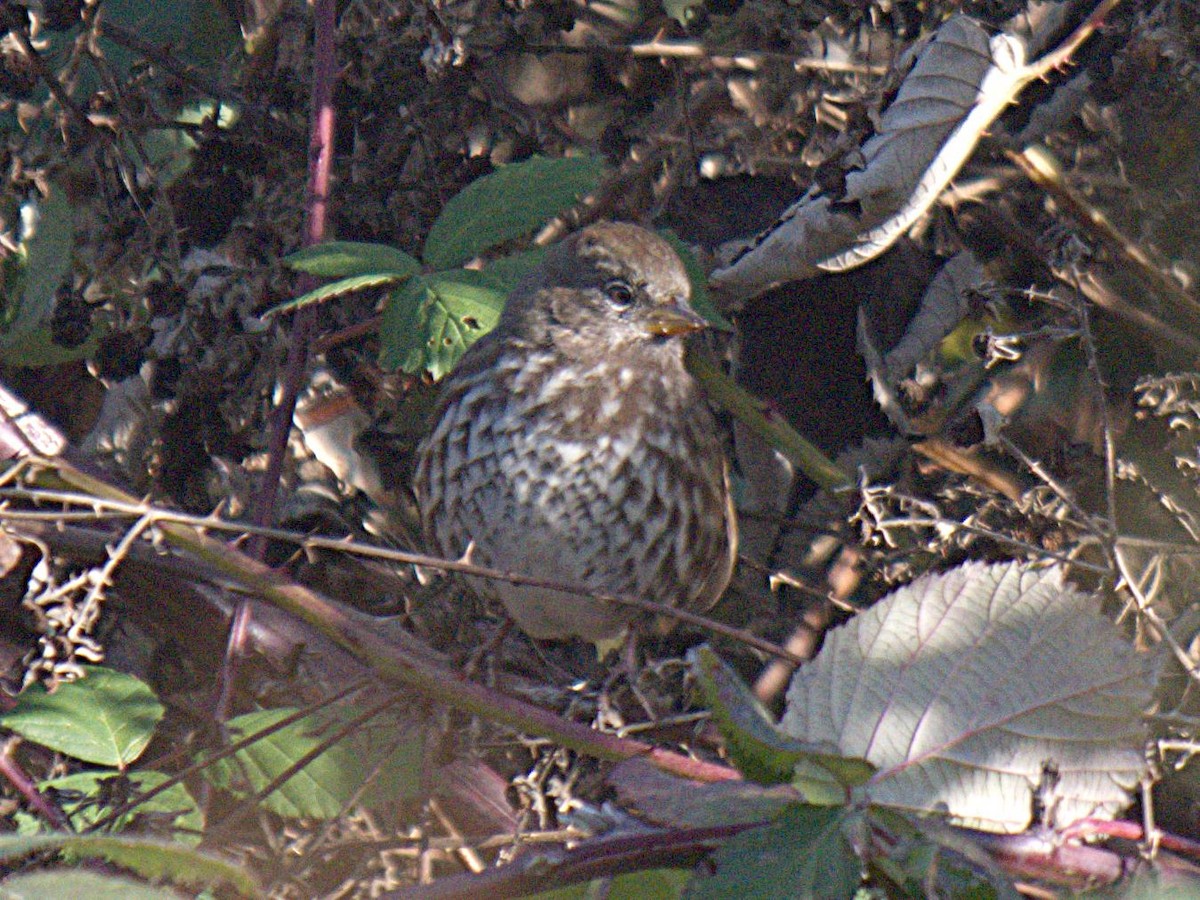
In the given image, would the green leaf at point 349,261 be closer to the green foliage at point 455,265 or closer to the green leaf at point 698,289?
the green foliage at point 455,265

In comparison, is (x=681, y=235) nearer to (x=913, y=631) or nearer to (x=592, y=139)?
(x=592, y=139)

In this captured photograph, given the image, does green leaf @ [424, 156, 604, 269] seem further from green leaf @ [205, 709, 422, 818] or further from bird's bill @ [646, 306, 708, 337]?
green leaf @ [205, 709, 422, 818]

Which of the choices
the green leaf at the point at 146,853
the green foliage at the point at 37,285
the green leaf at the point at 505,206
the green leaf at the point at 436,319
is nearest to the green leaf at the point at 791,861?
the green leaf at the point at 146,853

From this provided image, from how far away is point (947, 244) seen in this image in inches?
117

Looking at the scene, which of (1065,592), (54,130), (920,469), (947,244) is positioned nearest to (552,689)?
(920,469)

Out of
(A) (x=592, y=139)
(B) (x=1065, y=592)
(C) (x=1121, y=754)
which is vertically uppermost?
(A) (x=592, y=139)

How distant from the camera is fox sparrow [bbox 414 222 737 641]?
110 inches

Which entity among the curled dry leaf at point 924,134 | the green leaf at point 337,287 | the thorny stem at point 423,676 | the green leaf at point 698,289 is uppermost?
the curled dry leaf at point 924,134

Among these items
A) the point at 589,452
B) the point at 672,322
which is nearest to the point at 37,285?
the point at 589,452

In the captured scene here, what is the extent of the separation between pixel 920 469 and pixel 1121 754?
150 centimetres

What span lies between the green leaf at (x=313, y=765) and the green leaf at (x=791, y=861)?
2.33ft

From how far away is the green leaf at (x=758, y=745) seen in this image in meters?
1.19

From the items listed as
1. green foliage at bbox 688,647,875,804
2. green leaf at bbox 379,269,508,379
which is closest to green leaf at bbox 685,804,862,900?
green foliage at bbox 688,647,875,804

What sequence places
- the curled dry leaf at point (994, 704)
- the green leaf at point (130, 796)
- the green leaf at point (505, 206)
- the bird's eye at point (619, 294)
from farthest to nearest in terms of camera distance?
the bird's eye at point (619, 294) → the green leaf at point (505, 206) → the green leaf at point (130, 796) → the curled dry leaf at point (994, 704)
